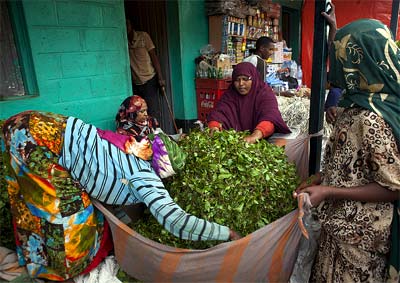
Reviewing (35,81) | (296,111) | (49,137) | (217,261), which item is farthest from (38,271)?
(296,111)

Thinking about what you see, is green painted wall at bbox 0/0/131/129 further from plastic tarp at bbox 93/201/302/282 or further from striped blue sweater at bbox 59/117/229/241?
plastic tarp at bbox 93/201/302/282

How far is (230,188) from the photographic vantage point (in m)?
1.52

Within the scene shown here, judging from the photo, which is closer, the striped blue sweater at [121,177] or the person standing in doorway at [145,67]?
the striped blue sweater at [121,177]

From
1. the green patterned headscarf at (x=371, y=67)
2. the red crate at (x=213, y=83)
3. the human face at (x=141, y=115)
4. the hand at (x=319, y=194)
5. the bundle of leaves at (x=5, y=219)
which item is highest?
the green patterned headscarf at (x=371, y=67)

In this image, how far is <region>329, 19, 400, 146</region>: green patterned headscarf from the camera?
3.67 feet

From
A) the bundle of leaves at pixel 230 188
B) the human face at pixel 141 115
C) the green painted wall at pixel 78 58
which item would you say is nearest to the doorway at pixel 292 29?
the green painted wall at pixel 78 58

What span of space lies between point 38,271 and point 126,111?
1.80m

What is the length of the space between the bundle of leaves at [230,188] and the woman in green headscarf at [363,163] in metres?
0.24

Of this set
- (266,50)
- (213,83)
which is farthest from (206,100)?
(266,50)

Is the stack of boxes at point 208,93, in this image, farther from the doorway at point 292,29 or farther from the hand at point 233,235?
the doorway at point 292,29

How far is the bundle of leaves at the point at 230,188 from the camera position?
1.50 m

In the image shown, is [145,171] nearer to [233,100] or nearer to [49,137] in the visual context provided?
[49,137]

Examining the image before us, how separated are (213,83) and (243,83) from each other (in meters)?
2.03

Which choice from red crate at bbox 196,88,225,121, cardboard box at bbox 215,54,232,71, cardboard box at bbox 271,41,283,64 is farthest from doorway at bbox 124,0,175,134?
cardboard box at bbox 271,41,283,64
